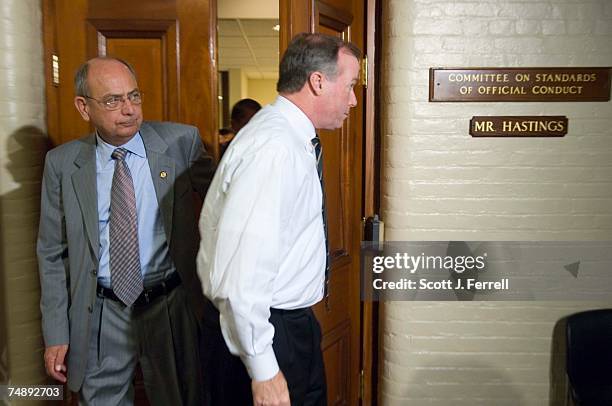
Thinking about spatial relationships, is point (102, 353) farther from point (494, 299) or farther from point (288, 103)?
point (494, 299)

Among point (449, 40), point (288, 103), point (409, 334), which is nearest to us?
point (288, 103)

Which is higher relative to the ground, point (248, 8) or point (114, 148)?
point (248, 8)

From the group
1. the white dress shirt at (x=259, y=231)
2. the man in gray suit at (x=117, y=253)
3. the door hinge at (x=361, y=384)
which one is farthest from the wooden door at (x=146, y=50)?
the door hinge at (x=361, y=384)

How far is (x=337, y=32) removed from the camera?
227 cm

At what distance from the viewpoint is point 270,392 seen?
1253 millimetres

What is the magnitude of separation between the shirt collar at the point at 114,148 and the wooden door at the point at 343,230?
768 millimetres

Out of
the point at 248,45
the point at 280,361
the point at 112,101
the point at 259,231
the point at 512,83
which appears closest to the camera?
the point at 259,231

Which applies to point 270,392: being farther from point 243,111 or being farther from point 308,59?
point 243,111

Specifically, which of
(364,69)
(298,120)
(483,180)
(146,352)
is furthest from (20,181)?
(483,180)

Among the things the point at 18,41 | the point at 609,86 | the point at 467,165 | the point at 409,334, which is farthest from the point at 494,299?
the point at 18,41

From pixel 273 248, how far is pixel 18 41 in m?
1.53

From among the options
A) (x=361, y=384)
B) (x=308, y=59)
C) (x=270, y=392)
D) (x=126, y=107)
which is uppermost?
(x=308, y=59)

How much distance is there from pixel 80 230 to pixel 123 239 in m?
0.15

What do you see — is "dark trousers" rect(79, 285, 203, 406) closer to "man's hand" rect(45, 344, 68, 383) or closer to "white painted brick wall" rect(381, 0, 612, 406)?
"man's hand" rect(45, 344, 68, 383)
